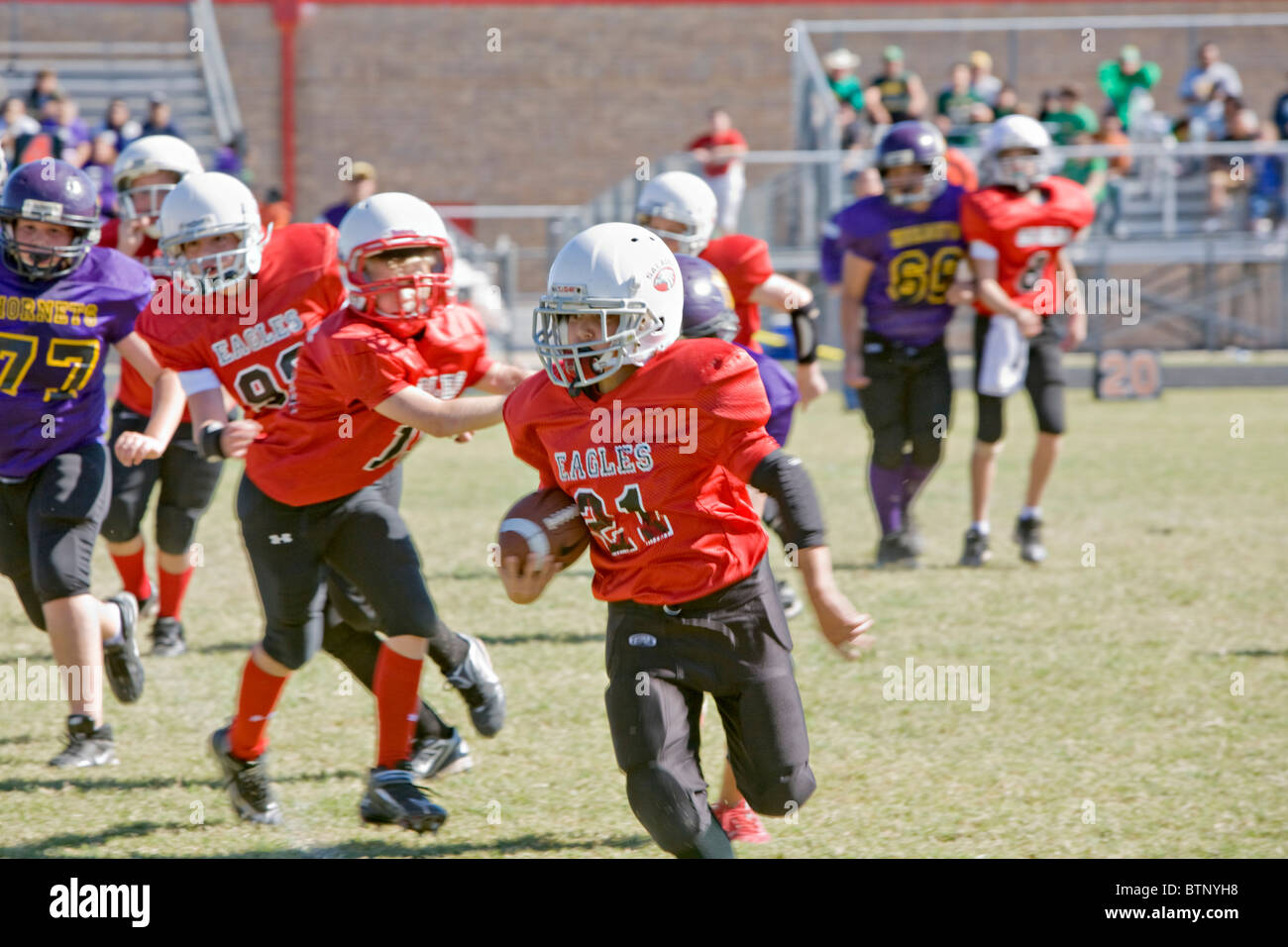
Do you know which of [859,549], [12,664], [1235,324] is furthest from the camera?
[1235,324]

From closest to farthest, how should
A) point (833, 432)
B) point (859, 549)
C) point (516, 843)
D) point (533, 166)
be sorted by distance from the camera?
point (516, 843) < point (859, 549) < point (833, 432) < point (533, 166)

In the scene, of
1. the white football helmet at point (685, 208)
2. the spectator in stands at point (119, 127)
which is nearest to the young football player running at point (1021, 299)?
the white football helmet at point (685, 208)

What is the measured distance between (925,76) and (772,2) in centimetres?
336

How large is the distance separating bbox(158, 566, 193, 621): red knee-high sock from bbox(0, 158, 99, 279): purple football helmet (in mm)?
1737

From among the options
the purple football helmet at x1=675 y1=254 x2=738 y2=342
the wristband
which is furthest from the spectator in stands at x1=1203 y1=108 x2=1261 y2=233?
the wristband

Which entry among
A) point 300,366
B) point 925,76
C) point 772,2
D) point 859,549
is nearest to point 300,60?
point 772,2

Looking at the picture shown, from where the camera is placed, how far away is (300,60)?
2508cm

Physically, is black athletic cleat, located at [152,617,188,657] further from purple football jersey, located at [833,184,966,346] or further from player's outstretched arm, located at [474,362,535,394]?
purple football jersey, located at [833,184,966,346]

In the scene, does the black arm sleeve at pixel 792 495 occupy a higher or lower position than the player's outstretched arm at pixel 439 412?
lower

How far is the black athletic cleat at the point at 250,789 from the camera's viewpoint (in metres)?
4.34

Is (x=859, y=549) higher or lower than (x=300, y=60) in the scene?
lower

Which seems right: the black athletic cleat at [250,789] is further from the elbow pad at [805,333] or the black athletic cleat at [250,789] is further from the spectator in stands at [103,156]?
the spectator in stands at [103,156]

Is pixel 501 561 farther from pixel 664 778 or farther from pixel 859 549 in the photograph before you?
pixel 859 549

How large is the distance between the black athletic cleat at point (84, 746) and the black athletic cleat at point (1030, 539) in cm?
463
